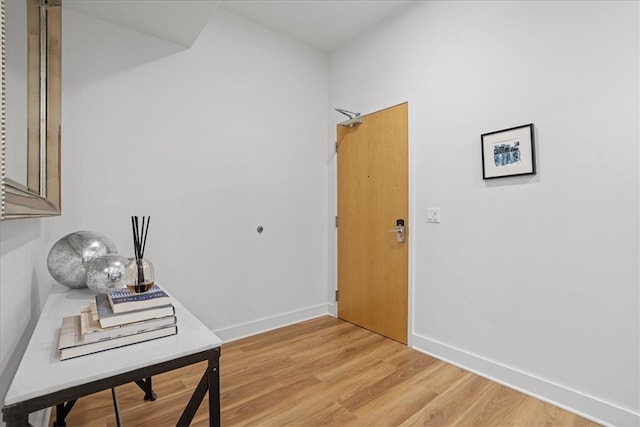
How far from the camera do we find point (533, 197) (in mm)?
2027

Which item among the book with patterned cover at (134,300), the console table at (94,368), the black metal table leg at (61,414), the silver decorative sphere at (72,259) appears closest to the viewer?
the console table at (94,368)

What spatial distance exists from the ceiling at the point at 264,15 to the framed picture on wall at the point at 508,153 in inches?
55.0

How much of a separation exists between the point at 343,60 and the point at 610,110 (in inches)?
89.3

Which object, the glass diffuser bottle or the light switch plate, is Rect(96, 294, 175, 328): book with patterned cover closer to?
the glass diffuser bottle

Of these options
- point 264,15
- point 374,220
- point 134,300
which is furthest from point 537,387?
point 264,15

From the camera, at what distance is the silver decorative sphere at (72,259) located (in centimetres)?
151

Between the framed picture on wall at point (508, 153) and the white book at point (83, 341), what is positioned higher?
the framed picture on wall at point (508, 153)

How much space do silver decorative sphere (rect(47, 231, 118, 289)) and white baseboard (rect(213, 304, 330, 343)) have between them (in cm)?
140

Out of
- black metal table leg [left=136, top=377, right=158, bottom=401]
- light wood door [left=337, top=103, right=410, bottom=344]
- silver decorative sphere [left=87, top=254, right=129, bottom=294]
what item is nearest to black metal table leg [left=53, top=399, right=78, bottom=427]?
black metal table leg [left=136, top=377, right=158, bottom=401]

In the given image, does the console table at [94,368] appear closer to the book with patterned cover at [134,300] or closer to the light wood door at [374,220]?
the book with patterned cover at [134,300]

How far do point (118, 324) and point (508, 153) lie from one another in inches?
88.1

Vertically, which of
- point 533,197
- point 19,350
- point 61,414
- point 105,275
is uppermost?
point 533,197

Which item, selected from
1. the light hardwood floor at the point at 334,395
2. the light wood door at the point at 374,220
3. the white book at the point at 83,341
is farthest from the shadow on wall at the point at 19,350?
the light wood door at the point at 374,220

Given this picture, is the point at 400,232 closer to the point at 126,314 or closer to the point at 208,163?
the point at 208,163
